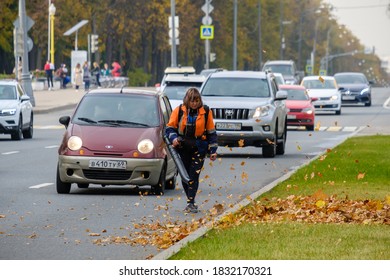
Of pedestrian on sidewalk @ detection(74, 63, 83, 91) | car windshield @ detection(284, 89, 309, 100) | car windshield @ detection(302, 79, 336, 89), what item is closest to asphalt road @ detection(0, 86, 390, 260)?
car windshield @ detection(284, 89, 309, 100)

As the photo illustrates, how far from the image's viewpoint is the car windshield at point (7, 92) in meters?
37.5

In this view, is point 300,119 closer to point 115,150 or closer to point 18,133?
point 18,133

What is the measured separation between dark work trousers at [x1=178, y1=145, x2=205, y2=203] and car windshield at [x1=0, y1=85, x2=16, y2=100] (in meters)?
20.8

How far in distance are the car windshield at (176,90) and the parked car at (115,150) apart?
2008 centimetres

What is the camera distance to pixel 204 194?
66.7 ft

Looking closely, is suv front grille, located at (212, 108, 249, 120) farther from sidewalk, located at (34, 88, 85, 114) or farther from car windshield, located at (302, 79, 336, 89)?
car windshield, located at (302, 79, 336, 89)

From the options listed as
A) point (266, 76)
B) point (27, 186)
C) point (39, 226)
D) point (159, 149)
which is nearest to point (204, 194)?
point (159, 149)

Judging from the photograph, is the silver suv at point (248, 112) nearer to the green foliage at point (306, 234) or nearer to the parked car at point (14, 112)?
the parked car at point (14, 112)

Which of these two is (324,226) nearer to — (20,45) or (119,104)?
(119,104)

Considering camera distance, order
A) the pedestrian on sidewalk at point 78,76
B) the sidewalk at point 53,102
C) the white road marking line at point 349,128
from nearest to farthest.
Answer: the white road marking line at point 349,128
the sidewalk at point 53,102
the pedestrian on sidewalk at point 78,76

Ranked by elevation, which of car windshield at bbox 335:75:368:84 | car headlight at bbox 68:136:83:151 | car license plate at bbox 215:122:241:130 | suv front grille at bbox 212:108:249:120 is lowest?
car windshield at bbox 335:75:368:84

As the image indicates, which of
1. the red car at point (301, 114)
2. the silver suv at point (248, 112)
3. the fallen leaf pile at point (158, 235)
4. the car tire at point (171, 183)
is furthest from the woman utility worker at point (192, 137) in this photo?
the red car at point (301, 114)

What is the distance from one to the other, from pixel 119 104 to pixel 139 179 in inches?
66.2

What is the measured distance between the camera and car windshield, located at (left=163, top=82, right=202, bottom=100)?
41.3 meters
